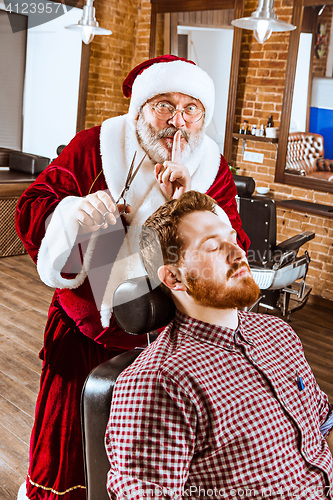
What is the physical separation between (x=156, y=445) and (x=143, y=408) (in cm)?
8

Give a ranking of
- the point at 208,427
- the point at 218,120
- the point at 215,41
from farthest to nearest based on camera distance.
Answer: the point at 218,120, the point at 215,41, the point at 208,427

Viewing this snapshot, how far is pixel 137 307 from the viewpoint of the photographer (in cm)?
118

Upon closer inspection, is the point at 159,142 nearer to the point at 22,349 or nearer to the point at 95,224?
the point at 95,224

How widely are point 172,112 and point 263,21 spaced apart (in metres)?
2.61

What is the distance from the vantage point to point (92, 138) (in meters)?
1.57

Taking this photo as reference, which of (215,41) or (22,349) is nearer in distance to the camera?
(22,349)

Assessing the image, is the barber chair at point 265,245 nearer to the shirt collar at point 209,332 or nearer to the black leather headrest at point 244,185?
the black leather headrest at point 244,185

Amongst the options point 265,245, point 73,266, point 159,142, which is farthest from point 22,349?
point 159,142

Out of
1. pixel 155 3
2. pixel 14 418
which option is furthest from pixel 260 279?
pixel 155 3

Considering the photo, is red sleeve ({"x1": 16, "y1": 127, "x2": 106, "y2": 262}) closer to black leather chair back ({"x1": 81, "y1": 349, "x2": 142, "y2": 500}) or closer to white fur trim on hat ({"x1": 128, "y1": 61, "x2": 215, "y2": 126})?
white fur trim on hat ({"x1": 128, "y1": 61, "x2": 215, "y2": 126})

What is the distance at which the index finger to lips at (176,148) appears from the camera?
4.59 ft

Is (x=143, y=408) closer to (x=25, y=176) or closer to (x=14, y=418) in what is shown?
(x=14, y=418)

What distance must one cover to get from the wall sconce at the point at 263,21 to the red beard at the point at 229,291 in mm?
2988

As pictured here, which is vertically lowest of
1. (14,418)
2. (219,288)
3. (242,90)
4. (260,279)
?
(14,418)
